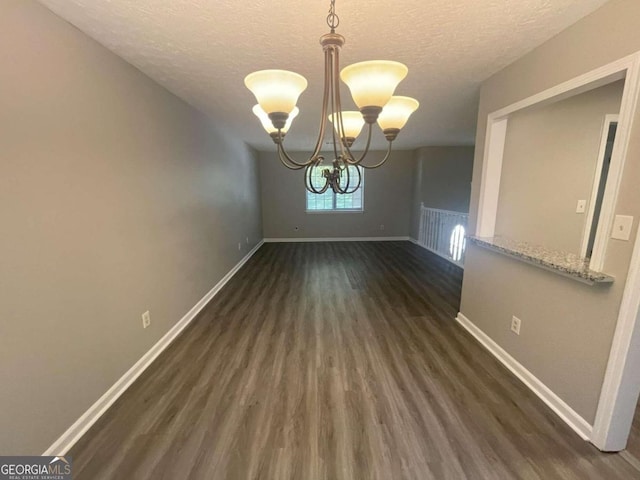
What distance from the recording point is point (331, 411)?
171cm

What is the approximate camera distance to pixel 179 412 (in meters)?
1.71

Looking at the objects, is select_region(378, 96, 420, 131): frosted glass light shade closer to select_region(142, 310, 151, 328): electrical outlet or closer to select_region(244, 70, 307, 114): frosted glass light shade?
select_region(244, 70, 307, 114): frosted glass light shade

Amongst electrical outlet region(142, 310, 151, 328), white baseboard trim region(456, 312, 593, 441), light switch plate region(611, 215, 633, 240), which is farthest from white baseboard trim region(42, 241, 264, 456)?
light switch plate region(611, 215, 633, 240)

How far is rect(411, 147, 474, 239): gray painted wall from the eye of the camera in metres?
6.35

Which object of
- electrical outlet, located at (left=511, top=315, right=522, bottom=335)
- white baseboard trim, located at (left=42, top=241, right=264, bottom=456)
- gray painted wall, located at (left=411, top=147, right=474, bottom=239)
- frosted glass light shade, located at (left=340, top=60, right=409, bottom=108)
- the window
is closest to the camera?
frosted glass light shade, located at (left=340, top=60, right=409, bottom=108)

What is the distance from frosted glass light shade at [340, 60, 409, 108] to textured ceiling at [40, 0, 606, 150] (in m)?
0.62

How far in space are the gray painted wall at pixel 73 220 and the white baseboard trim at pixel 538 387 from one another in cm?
283

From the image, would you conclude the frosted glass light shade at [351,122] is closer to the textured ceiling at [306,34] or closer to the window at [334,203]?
the textured ceiling at [306,34]

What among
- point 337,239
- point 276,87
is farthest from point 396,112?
point 337,239

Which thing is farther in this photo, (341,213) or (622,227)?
(341,213)

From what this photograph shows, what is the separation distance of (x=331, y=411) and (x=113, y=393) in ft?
4.70

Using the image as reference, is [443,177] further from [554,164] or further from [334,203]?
[554,164]

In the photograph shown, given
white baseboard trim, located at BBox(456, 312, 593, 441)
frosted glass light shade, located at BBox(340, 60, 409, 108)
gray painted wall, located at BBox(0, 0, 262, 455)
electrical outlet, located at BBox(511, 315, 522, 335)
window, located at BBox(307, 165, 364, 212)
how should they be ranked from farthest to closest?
window, located at BBox(307, 165, 364, 212), electrical outlet, located at BBox(511, 315, 522, 335), white baseboard trim, located at BBox(456, 312, 593, 441), gray painted wall, located at BBox(0, 0, 262, 455), frosted glass light shade, located at BBox(340, 60, 409, 108)

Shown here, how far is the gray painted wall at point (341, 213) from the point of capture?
22.7ft
